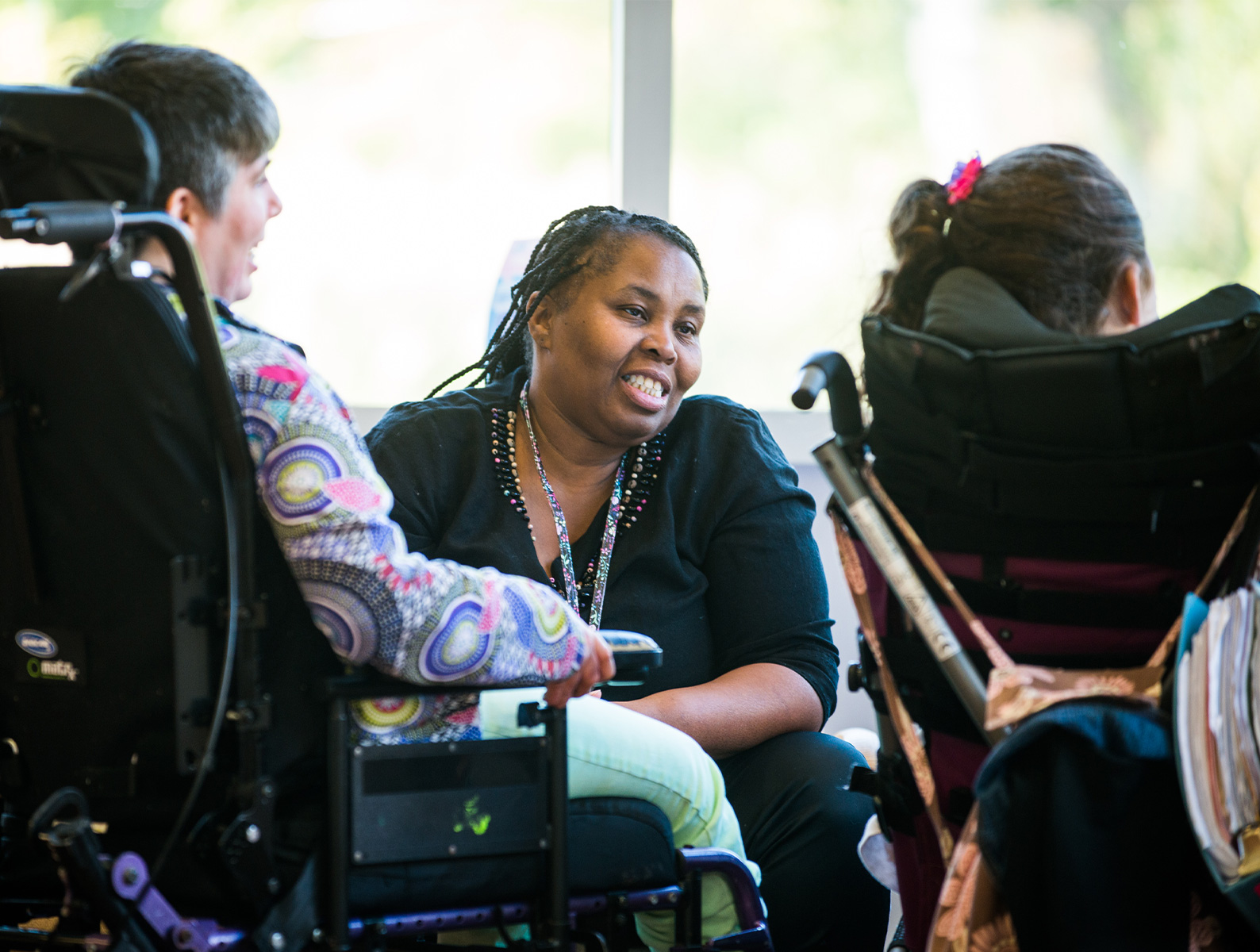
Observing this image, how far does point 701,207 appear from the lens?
3236mm

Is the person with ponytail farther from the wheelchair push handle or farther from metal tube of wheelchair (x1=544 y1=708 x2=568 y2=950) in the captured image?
metal tube of wheelchair (x1=544 y1=708 x2=568 y2=950)

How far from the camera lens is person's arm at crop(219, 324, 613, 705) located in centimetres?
120

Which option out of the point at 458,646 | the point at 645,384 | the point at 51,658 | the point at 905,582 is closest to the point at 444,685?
the point at 458,646

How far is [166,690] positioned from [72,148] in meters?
0.52

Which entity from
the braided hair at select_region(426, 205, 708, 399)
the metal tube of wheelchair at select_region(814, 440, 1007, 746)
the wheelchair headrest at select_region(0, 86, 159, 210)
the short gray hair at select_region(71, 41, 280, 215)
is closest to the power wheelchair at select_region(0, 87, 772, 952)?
the wheelchair headrest at select_region(0, 86, 159, 210)

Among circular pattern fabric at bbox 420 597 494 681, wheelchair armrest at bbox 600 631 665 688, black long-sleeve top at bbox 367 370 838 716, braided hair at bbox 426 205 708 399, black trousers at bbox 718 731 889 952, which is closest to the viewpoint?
circular pattern fabric at bbox 420 597 494 681

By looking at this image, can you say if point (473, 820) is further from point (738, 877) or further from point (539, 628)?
point (738, 877)

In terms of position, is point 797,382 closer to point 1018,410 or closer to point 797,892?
point 1018,410

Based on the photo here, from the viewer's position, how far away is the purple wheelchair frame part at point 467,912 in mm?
1138

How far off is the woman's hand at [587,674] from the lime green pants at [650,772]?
76mm

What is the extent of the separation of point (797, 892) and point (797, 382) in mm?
818

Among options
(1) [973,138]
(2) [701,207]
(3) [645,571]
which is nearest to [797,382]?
(3) [645,571]

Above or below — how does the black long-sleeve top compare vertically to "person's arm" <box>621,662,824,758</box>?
above

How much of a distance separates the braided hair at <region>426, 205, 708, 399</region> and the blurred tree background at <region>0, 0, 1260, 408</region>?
0.87 m
